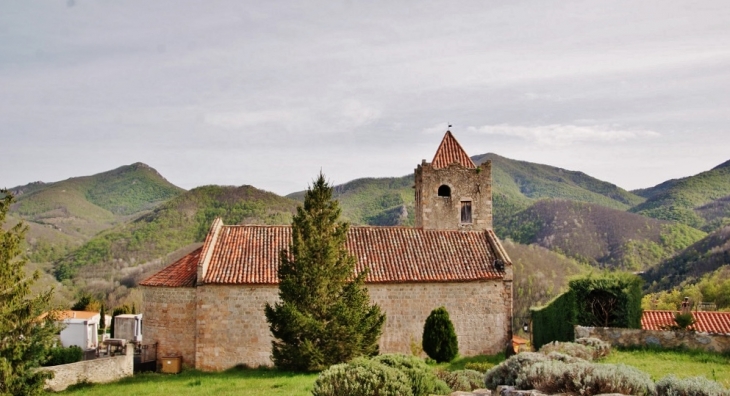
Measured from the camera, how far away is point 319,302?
20984 millimetres

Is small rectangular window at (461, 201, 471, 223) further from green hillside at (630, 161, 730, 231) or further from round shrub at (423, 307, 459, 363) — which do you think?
green hillside at (630, 161, 730, 231)

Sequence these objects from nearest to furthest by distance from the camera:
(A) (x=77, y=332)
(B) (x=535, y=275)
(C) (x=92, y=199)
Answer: (A) (x=77, y=332) → (B) (x=535, y=275) → (C) (x=92, y=199)

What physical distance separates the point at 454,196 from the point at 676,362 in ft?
54.1

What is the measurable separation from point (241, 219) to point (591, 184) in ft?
369

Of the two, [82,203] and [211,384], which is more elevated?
[82,203]

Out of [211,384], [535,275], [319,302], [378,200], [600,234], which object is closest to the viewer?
[211,384]

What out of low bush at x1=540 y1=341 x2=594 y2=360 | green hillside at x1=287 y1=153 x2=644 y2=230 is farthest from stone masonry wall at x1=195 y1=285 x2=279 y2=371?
green hillside at x1=287 y1=153 x2=644 y2=230

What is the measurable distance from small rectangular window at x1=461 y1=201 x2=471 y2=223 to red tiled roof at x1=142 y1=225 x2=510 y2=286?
4.76 ft

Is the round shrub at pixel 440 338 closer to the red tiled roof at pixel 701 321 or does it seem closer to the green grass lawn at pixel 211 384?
the green grass lawn at pixel 211 384

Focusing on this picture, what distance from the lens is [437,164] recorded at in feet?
101

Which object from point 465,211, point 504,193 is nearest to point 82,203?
point 504,193

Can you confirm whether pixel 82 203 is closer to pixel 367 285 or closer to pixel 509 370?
pixel 367 285

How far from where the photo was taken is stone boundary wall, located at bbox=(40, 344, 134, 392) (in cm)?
2280

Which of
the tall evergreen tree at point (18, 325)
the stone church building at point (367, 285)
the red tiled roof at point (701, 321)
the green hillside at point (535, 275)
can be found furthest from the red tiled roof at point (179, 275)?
the green hillside at point (535, 275)
